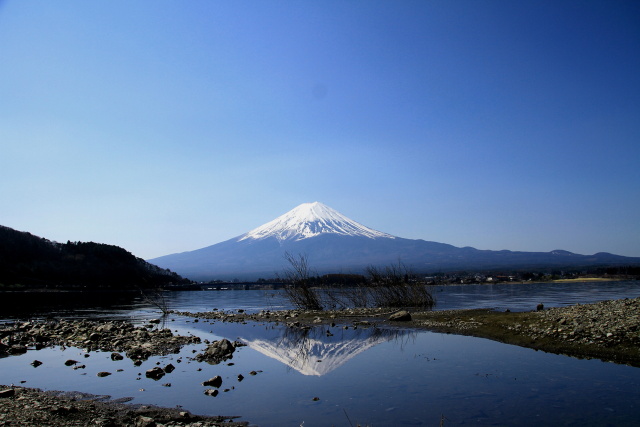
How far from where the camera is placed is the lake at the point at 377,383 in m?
7.18

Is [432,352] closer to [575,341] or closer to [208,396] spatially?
[575,341]

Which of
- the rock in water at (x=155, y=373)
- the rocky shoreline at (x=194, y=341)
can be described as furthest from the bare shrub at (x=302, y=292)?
the rock in water at (x=155, y=373)

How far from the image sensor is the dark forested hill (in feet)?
182

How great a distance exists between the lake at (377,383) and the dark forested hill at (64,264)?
46447mm

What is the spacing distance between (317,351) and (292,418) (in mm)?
6166

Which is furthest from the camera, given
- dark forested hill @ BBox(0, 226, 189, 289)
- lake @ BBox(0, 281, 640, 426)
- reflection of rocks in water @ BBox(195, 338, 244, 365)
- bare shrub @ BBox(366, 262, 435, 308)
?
dark forested hill @ BBox(0, 226, 189, 289)

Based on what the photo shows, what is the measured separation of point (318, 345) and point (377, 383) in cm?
521

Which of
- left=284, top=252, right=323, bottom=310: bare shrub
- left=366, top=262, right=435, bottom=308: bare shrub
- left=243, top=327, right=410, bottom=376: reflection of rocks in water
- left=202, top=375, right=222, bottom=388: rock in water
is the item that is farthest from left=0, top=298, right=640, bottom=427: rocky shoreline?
left=366, top=262, right=435, bottom=308: bare shrub

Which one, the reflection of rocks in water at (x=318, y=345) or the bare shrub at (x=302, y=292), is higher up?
the bare shrub at (x=302, y=292)

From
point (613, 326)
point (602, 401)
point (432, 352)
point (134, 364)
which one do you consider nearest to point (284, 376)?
point (134, 364)

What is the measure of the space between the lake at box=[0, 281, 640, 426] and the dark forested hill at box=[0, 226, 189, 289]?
4645cm

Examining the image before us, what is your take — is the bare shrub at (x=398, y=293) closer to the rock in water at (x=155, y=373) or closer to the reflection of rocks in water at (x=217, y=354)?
the reflection of rocks in water at (x=217, y=354)

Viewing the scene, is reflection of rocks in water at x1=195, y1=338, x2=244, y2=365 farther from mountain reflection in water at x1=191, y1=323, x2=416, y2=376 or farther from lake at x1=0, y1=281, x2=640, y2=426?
mountain reflection in water at x1=191, y1=323, x2=416, y2=376

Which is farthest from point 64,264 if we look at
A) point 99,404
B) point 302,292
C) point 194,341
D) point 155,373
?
point 99,404
